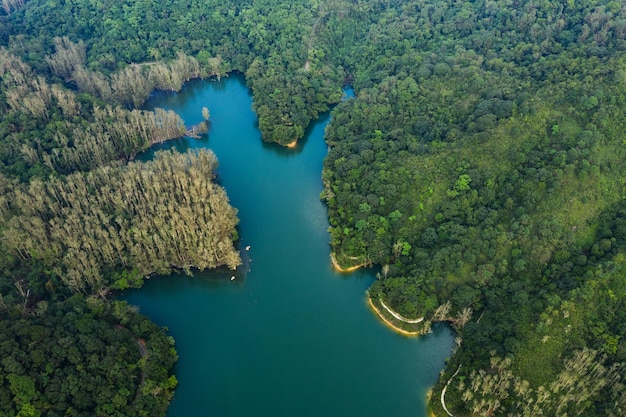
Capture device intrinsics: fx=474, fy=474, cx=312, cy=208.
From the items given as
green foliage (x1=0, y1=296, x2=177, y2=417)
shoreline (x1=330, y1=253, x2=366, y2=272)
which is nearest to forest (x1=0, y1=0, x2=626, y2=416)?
green foliage (x1=0, y1=296, x2=177, y2=417)

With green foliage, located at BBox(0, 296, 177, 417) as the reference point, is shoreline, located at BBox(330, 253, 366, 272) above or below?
above

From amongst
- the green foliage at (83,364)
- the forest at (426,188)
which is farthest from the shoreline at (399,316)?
the green foliage at (83,364)

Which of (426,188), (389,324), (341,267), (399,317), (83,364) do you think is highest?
(426,188)

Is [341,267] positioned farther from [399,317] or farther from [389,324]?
[399,317]

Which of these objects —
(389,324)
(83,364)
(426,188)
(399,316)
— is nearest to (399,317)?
(399,316)

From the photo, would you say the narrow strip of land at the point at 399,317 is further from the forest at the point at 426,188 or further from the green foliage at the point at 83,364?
the green foliage at the point at 83,364

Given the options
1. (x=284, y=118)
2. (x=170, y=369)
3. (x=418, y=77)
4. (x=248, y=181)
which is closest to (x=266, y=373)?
(x=170, y=369)

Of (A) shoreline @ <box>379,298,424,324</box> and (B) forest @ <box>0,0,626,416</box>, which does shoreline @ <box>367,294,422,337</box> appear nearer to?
(A) shoreline @ <box>379,298,424,324</box>

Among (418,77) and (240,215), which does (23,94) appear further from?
(418,77)
